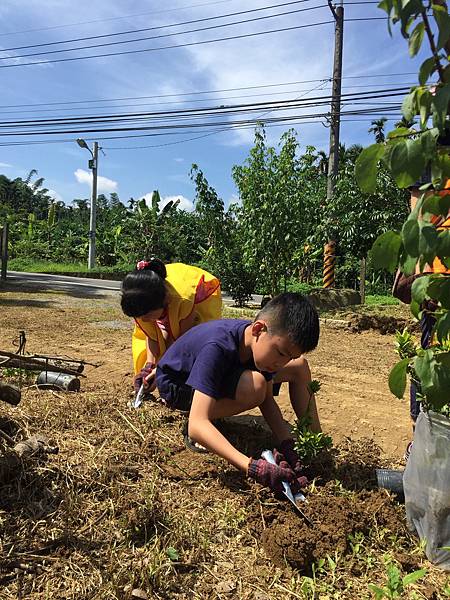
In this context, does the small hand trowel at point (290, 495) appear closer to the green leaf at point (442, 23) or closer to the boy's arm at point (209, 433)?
the boy's arm at point (209, 433)

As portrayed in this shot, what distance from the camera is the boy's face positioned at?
2084mm

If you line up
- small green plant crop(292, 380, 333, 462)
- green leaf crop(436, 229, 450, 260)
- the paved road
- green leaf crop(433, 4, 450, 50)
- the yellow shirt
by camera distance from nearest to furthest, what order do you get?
1. green leaf crop(433, 4, 450, 50)
2. green leaf crop(436, 229, 450, 260)
3. small green plant crop(292, 380, 333, 462)
4. the yellow shirt
5. the paved road

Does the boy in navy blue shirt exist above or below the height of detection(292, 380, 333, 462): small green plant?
above

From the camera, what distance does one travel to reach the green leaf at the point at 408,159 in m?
1.10

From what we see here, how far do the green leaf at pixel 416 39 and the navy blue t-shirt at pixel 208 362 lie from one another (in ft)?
4.94

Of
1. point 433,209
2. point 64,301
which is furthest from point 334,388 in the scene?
point 64,301

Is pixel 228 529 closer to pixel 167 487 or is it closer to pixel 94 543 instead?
pixel 167 487

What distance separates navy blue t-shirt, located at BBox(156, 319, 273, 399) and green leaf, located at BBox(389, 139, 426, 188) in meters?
1.32

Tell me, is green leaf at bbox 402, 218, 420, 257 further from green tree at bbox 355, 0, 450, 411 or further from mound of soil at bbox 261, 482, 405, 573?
mound of soil at bbox 261, 482, 405, 573

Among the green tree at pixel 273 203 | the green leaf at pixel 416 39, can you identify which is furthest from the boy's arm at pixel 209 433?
the green tree at pixel 273 203

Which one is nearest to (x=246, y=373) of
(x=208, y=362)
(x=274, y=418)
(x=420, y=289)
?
(x=208, y=362)

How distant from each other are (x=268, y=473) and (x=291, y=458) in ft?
0.93

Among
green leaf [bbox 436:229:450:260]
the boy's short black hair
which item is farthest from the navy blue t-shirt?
green leaf [bbox 436:229:450:260]

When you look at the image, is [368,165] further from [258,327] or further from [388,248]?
[258,327]
